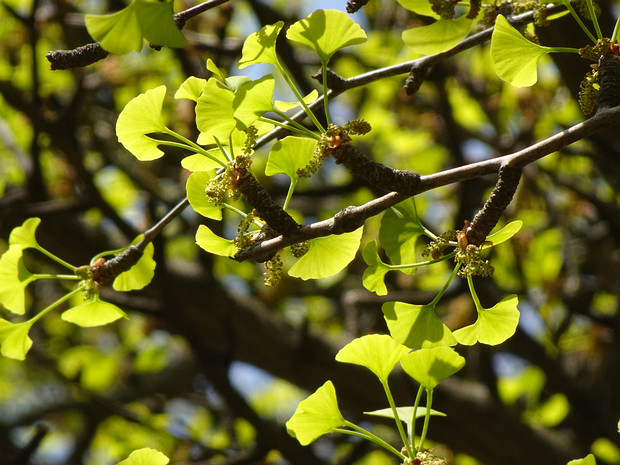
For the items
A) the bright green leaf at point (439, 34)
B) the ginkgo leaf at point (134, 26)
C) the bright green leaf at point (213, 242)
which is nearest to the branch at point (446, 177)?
the bright green leaf at point (213, 242)

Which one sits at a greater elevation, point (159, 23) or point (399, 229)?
point (159, 23)

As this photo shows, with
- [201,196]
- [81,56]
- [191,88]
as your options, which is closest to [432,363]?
[201,196]

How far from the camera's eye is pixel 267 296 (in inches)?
127

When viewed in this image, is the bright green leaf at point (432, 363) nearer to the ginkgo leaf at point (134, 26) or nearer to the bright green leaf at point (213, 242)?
the bright green leaf at point (213, 242)

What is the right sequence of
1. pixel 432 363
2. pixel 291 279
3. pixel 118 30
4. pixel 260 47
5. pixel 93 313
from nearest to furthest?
pixel 118 30
pixel 260 47
pixel 432 363
pixel 93 313
pixel 291 279

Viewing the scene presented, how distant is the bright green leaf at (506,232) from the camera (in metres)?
0.89

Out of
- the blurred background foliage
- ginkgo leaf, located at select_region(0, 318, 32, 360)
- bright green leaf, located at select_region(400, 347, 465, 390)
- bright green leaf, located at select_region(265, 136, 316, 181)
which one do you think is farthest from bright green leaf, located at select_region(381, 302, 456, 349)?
the blurred background foliage

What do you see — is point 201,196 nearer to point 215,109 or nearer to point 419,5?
point 215,109

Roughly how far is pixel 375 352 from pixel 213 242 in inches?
12.2

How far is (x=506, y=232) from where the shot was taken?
2.99 feet

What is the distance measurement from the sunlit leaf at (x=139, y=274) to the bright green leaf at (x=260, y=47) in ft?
1.42

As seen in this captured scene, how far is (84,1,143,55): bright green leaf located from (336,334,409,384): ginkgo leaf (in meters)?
0.54

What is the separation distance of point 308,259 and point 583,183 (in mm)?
2441

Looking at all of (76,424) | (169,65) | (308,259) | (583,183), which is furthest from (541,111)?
(76,424)
